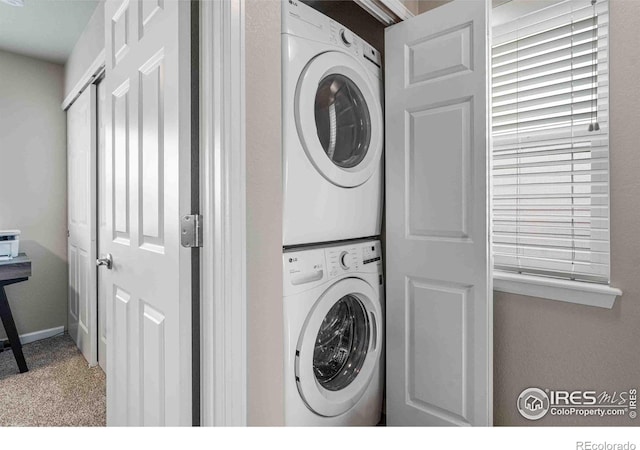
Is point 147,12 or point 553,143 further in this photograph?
point 553,143

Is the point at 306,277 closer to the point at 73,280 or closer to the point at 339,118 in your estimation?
the point at 339,118

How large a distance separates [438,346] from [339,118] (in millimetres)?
1038

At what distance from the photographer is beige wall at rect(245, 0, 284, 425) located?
0.98 meters

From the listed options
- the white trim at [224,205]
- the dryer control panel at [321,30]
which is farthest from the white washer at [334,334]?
the dryer control panel at [321,30]

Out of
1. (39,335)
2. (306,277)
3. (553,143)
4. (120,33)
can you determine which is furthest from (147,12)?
(39,335)

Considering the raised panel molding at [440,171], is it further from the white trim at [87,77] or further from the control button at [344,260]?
the white trim at [87,77]

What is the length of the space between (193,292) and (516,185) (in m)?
1.36

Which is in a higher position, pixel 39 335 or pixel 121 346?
pixel 121 346

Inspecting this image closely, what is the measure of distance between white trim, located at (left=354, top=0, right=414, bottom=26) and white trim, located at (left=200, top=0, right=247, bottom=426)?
0.74m

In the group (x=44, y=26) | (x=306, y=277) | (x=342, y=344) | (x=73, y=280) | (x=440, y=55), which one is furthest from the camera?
(x=73, y=280)

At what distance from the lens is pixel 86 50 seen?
2.46 m

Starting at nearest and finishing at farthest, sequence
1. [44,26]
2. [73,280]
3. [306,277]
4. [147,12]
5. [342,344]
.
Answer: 1. [147,12]
2. [306,277]
3. [342,344]
4. [44,26]
5. [73,280]

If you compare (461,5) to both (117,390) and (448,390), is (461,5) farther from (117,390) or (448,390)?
(117,390)

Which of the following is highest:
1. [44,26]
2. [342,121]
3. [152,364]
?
[44,26]
